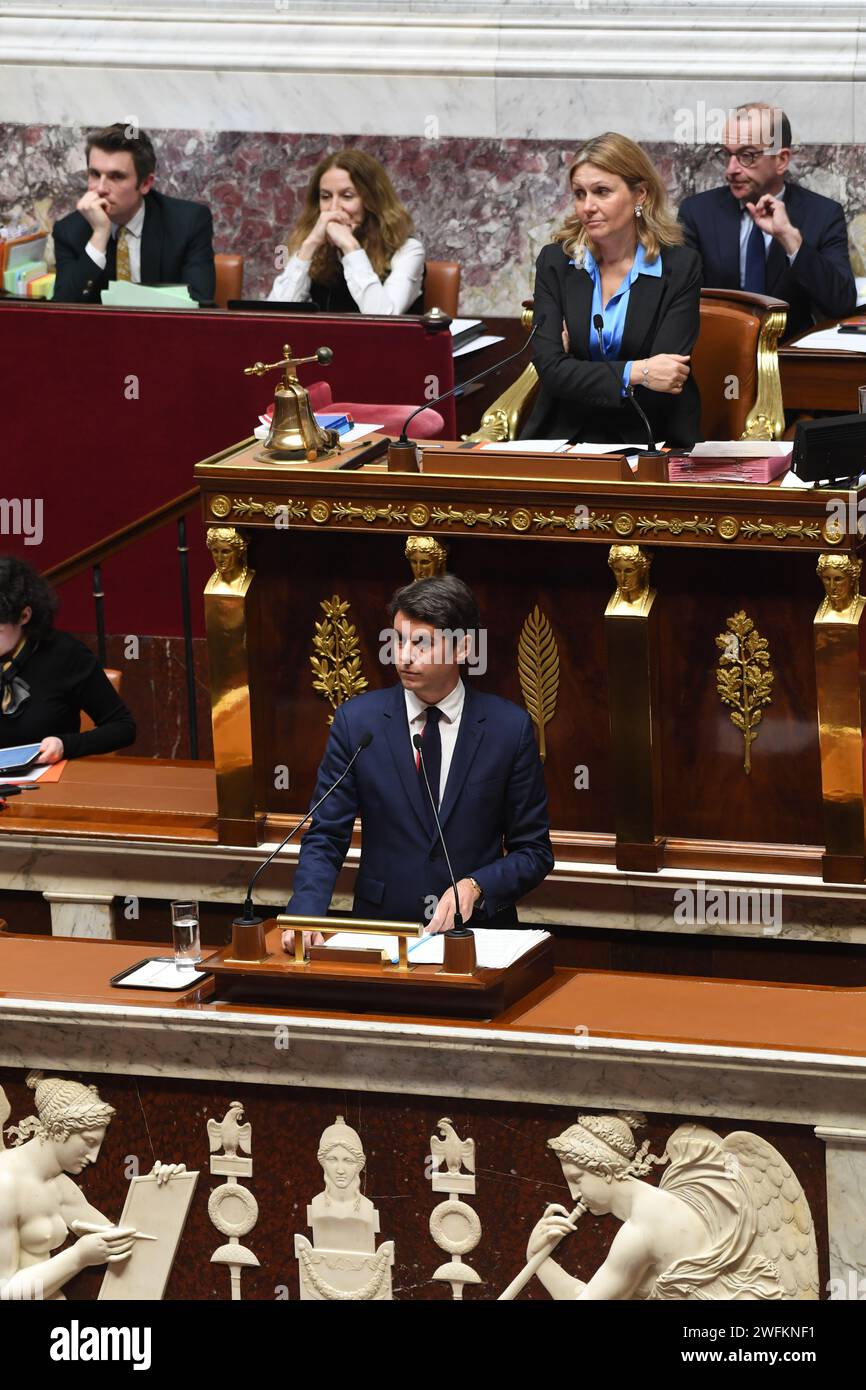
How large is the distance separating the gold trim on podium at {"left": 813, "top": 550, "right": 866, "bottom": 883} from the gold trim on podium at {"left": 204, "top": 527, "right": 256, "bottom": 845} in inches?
50.4

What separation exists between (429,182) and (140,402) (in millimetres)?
1931

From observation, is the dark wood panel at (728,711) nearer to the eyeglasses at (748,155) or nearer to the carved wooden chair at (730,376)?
the carved wooden chair at (730,376)

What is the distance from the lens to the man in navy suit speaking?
4.95m

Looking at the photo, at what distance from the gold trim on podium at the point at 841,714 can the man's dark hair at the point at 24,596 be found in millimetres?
1837

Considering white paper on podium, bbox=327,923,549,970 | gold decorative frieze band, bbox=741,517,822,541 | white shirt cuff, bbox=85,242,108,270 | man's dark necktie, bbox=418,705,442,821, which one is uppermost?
white shirt cuff, bbox=85,242,108,270

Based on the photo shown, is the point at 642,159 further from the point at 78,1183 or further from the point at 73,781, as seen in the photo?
the point at 78,1183

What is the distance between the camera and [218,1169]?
443 centimetres

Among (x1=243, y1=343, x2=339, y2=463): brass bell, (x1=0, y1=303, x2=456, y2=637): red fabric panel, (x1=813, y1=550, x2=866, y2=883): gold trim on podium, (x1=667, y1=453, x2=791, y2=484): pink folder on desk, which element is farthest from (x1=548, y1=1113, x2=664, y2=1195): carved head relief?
(x1=0, y1=303, x2=456, y2=637): red fabric panel

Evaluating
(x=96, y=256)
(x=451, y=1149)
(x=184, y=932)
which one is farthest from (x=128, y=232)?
(x=451, y=1149)

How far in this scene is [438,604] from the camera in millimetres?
4852

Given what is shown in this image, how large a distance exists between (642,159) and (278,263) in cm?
333

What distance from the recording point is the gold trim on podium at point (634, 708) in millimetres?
5371

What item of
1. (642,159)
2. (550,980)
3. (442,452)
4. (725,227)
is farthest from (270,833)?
(725,227)

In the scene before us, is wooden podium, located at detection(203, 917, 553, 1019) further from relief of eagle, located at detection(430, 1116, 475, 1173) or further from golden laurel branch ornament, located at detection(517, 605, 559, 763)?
golden laurel branch ornament, located at detection(517, 605, 559, 763)
